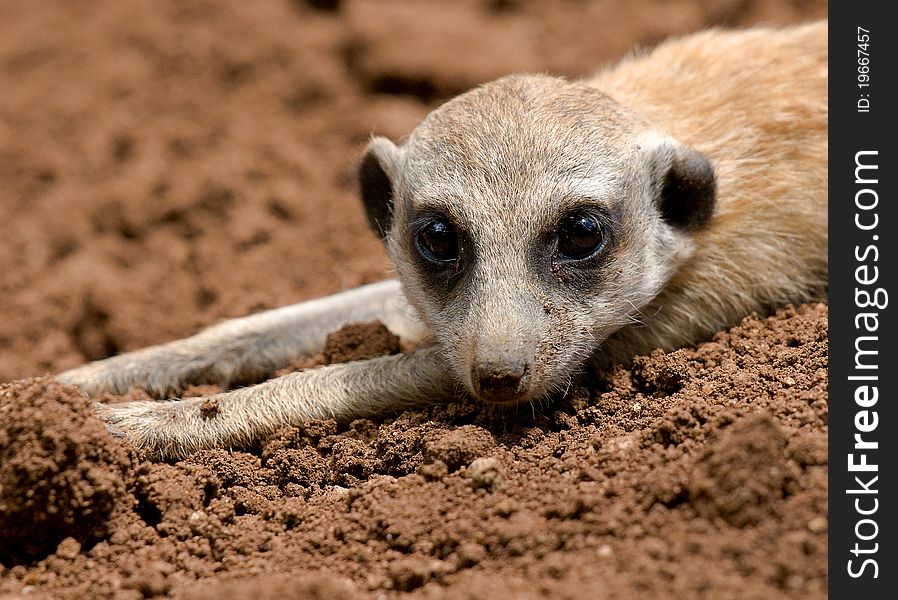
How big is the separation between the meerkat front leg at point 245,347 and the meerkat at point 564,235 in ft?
0.06

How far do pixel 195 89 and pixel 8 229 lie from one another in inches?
67.7

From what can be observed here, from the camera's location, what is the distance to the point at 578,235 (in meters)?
3.66

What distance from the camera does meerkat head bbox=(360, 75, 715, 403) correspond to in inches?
136

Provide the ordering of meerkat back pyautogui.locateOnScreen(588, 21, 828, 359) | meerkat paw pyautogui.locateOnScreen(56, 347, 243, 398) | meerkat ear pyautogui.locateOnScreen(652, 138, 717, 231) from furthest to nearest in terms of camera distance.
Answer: meerkat paw pyautogui.locateOnScreen(56, 347, 243, 398), meerkat back pyautogui.locateOnScreen(588, 21, 828, 359), meerkat ear pyautogui.locateOnScreen(652, 138, 717, 231)

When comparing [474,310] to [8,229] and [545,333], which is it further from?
[8,229]

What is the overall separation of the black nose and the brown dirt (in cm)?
19

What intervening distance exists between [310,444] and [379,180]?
1.29m

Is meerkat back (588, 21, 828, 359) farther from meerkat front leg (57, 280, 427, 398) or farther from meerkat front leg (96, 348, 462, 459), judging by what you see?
meerkat front leg (57, 280, 427, 398)

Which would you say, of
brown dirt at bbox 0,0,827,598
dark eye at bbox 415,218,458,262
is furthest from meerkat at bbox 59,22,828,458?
brown dirt at bbox 0,0,827,598

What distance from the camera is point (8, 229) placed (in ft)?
21.0

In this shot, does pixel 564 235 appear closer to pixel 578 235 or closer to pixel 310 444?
pixel 578 235

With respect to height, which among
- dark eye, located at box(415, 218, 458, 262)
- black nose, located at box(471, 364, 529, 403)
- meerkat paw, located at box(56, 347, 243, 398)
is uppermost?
dark eye, located at box(415, 218, 458, 262)
